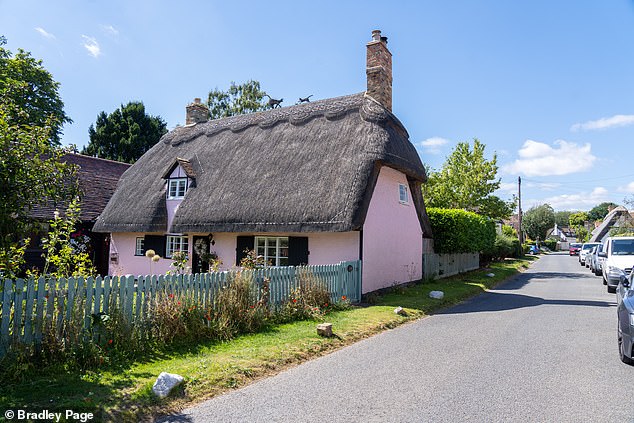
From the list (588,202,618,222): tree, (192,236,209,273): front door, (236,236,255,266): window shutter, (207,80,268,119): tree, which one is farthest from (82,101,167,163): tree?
(588,202,618,222): tree

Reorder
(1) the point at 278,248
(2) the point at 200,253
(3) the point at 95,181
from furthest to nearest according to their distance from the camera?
(3) the point at 95,181
(2) the point at 200,253
(1) the point at 278,248

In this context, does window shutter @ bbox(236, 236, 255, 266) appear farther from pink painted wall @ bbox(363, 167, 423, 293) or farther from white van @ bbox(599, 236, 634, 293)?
white van @ bbox(599, 236, 634, 293)

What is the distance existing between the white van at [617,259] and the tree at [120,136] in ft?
112

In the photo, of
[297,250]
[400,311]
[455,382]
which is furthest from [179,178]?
[455,382]

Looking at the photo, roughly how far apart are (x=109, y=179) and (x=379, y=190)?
53.5 feet

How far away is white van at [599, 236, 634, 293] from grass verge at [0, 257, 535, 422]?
10.5 meters

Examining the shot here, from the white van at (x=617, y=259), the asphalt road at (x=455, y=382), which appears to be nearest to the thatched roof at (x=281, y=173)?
the asphalt road at (x=455, y=382)

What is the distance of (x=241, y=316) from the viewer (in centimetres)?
822

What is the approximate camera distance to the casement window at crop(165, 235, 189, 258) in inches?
670

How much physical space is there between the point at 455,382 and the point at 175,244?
45.7 feet

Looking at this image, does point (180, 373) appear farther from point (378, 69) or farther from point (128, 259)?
point (128, 259)

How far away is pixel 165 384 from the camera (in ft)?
16.4

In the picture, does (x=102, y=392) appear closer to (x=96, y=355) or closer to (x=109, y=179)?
(x=96, y=355)

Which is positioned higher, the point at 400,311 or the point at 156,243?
the point at 156,243
